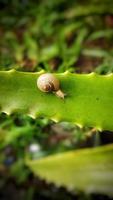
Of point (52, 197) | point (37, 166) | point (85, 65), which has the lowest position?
point (52, 197)

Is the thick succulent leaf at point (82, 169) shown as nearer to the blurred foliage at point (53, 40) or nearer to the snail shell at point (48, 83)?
the blurred foliage at point (53, 40)

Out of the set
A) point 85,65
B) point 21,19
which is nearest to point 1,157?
point 85,65

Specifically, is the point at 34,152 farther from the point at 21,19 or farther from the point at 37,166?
the point at 21,19

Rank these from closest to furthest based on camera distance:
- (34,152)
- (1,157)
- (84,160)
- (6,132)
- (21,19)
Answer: (84,160), (6,132), (34,152), (1,157), (21,19)

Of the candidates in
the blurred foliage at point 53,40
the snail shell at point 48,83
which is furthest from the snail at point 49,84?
the blurred foliage at point 53,40

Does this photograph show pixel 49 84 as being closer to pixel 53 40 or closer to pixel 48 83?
pixel 48 83
